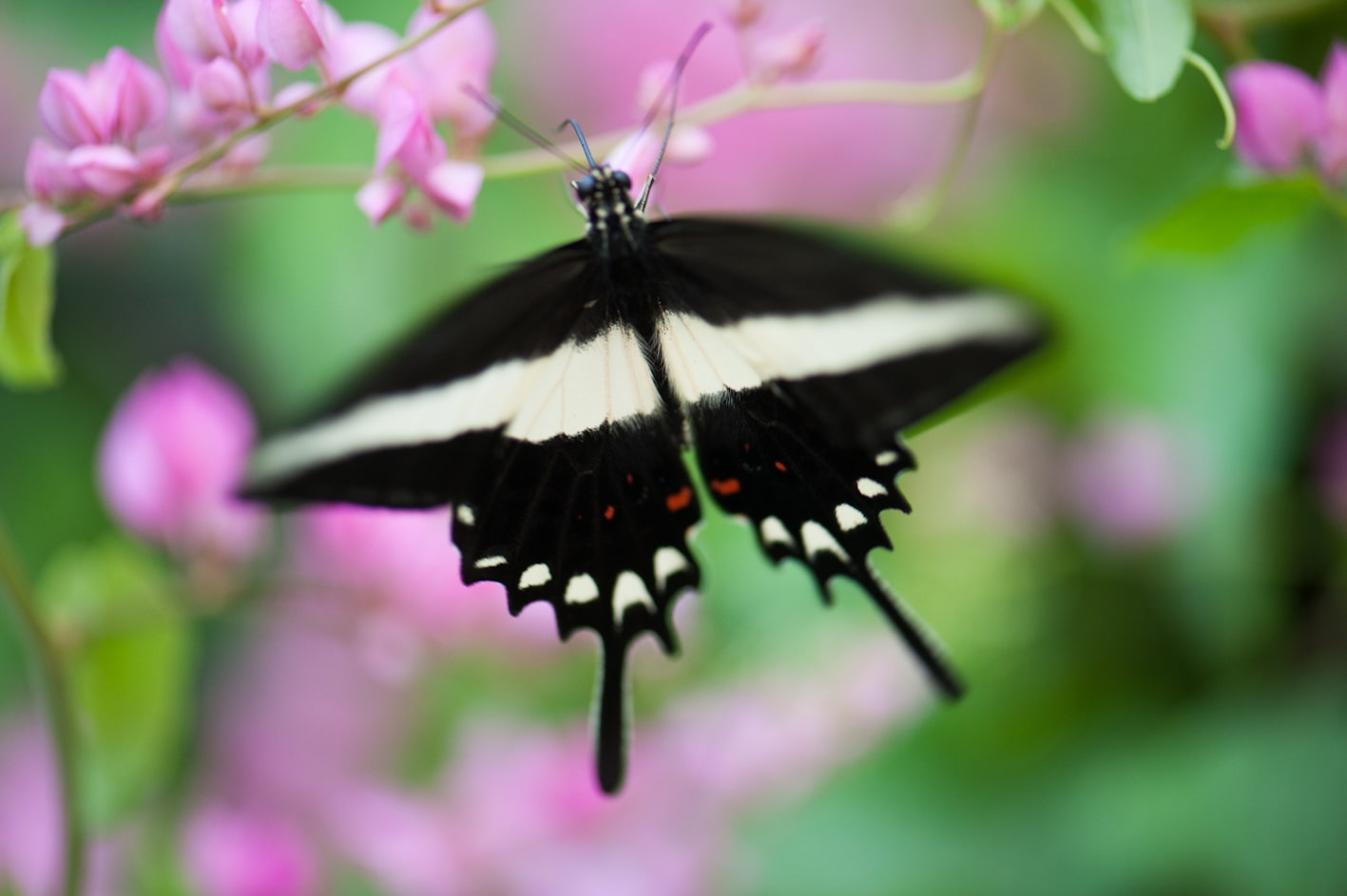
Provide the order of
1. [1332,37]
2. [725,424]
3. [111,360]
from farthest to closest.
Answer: [111,360]
[1332,37]
[725,424]

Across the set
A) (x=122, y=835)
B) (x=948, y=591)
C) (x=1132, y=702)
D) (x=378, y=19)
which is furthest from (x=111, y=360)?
(x=1132, y=702)

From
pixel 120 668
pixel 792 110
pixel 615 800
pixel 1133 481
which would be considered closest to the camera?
pixel 120 668

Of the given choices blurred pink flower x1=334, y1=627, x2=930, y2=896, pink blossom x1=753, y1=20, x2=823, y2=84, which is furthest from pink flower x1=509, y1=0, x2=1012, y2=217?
pink blossom x1=753, y1=20, x2=823, y2=84

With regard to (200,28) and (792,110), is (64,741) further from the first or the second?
(792,110)

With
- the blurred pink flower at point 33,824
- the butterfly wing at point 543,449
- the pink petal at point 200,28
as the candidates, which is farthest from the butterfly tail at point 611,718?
the blurred pink flower at point 33,824

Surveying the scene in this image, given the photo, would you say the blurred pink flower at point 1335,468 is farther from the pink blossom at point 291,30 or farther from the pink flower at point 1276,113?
the pink blossom at point 291,30

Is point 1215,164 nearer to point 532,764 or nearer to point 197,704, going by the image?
point 532,764

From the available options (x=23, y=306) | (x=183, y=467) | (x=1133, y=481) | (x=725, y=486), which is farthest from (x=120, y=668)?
(x=1133, y=481)
